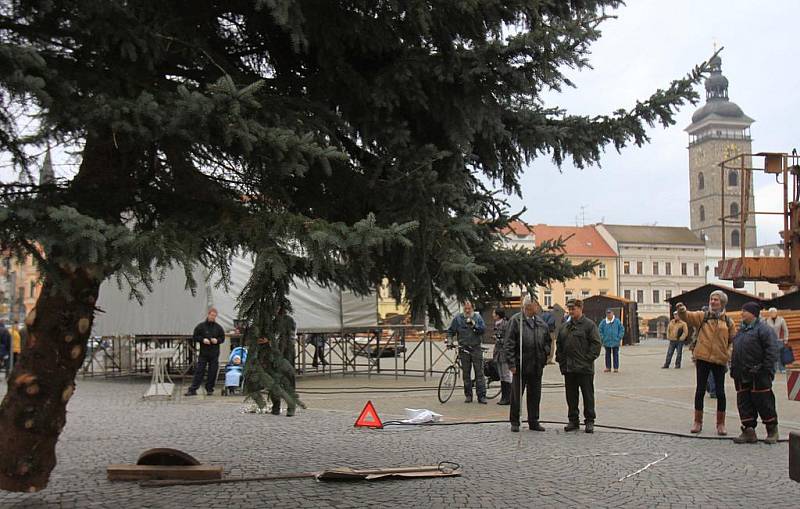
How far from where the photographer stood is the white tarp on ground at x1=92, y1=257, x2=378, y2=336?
753 inches

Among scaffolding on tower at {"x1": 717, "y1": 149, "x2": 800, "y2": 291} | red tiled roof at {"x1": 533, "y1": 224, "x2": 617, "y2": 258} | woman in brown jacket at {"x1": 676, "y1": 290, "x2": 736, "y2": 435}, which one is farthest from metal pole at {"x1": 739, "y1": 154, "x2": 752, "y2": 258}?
red tiled roof at {"x1": 533, "y1": 224, "x2": 617, "y2": 258}

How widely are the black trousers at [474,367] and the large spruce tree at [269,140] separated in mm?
8393

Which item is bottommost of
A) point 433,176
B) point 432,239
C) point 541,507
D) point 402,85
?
point 541,507

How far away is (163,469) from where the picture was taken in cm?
721

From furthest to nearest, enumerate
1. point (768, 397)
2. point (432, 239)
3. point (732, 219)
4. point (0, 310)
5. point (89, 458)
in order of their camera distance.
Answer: point (0, 310), point (732, 219), point (768, 397), point (89, 458), point (432, 239)

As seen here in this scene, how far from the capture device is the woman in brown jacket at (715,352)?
34.2ft

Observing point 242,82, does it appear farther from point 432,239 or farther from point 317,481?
point 317,481

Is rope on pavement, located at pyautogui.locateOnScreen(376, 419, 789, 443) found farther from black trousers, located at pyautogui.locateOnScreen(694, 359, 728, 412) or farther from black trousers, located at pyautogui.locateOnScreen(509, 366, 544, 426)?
black trousers, located at pyautogui.locateOnScreen(509, 366, 544, 426)

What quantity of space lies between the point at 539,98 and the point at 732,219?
1057 cm

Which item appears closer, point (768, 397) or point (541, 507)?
point (541, 507)

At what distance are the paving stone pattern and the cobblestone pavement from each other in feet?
0.05

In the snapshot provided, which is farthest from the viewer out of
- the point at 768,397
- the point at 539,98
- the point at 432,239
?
the point at 768,397

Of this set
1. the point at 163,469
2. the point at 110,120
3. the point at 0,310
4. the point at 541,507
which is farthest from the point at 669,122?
the point at 0,310

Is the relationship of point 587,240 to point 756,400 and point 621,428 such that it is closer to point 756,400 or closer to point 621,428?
point 621,428
